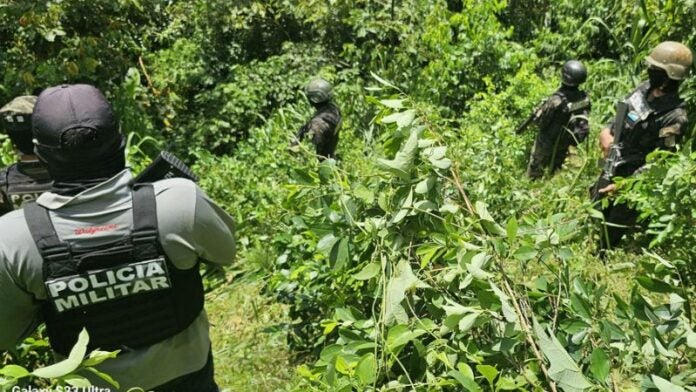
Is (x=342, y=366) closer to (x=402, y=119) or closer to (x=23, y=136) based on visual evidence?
(x=402, y=119)

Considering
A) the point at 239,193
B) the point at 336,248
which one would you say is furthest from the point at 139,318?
the point at 239,193

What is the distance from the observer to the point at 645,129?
341cm

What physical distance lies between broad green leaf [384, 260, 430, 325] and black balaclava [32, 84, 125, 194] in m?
0.81

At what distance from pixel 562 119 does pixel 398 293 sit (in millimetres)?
3914

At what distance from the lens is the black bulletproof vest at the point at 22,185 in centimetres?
277

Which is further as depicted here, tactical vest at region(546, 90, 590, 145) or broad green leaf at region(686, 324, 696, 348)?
tactical vest at region(546, 90, 590, 145)

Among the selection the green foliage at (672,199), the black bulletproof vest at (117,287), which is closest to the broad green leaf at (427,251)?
the black bulletproof vest at (117,287)

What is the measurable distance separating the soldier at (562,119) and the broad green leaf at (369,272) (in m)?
3.63

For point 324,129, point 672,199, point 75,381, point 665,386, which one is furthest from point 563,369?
point 324,129

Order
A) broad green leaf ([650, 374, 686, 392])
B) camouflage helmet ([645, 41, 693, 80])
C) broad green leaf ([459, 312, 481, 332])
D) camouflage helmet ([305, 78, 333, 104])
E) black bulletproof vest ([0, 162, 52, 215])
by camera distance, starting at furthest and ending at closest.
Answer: camouflage helmet ([305, 78, 333, 104]) < camouflage helmet ([645, 41, 693, 80]) < black bulletproof vest ([0, 162, 52, 215]) < broad green leaf ([459, 312, 481, 332]) < broad green leaf ([650, 374, 686, 392])

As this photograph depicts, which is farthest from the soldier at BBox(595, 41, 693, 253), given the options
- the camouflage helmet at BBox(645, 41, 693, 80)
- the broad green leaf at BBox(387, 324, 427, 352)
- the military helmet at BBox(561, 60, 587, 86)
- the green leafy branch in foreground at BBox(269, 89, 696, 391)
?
the broad green leaf at BBox(387, 324, 427, 352)

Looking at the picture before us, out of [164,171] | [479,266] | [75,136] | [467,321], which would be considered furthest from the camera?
[164,171]

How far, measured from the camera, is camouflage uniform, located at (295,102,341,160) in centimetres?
481

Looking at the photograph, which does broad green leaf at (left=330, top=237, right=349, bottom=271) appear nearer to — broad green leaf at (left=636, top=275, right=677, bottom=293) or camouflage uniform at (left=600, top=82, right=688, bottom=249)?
broad green leaf at (left=636, top=275, right=677, bottom=293)
